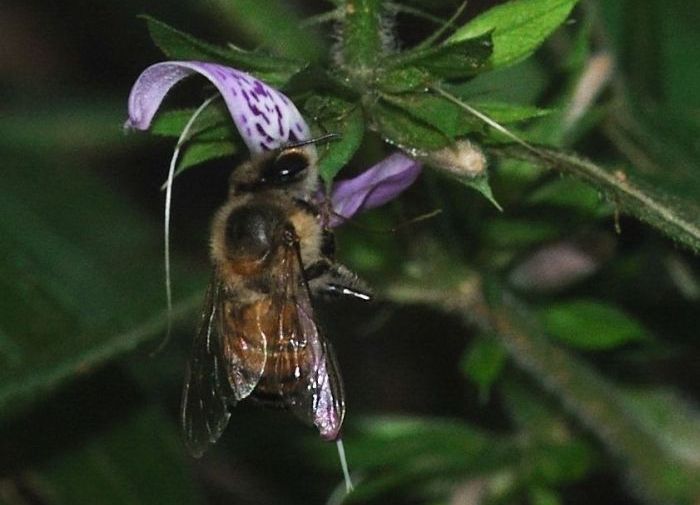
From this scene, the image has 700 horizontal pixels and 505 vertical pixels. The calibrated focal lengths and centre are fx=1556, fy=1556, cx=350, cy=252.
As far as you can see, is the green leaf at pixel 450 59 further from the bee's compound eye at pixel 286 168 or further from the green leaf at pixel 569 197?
the green leaf at pixel 569 197

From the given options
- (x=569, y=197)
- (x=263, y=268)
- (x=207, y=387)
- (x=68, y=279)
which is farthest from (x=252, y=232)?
(x=68, y=279)

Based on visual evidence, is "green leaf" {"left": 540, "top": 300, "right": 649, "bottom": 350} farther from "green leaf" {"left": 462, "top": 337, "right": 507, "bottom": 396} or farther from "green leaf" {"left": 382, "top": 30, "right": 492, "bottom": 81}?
"green leaf" {"left": 382, "top": 30, "right": 492, "bottom": 81}

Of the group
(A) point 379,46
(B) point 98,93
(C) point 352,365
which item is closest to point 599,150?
(C) point 352,365

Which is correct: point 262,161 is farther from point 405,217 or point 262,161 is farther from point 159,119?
point 405,217

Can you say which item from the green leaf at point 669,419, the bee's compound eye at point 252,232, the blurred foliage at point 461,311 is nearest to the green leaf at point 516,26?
the blurred foliage at point 461,311

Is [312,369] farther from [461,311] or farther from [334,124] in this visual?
[461,311]

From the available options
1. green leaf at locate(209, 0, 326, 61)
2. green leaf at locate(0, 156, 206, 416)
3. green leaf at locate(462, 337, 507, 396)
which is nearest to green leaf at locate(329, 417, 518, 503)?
green leaf at locate(462, 337, 507, 396)
